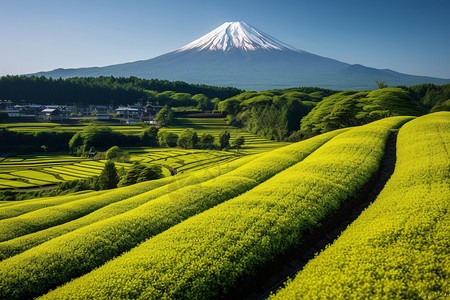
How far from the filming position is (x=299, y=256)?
40.9 ft

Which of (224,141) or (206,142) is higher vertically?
(224,141)

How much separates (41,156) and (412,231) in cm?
7826

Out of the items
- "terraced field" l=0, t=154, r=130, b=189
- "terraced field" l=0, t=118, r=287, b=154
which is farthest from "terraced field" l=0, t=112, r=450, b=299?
"terraced field" l=0, t=118, r=287, b=154

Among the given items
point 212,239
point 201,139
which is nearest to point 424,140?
point 212,239

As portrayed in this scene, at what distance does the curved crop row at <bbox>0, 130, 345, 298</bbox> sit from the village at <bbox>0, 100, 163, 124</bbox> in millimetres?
96858

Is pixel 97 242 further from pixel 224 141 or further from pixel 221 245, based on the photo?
pixel 224 141

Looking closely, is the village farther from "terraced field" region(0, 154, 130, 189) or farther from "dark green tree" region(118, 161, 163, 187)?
"dark green tree" region(118, 161, 163, 187)

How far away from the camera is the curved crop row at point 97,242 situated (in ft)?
35.0

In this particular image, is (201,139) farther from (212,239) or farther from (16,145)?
(212,239)

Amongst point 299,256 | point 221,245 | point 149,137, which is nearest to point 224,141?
point 149,137

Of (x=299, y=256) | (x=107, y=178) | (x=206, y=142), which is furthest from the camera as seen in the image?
(x=206, y=142)

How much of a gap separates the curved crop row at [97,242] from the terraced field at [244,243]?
5cm

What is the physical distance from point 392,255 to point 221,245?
249 inches

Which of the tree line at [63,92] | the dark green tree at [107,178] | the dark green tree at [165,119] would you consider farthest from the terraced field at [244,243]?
the tree line at [63,92]
